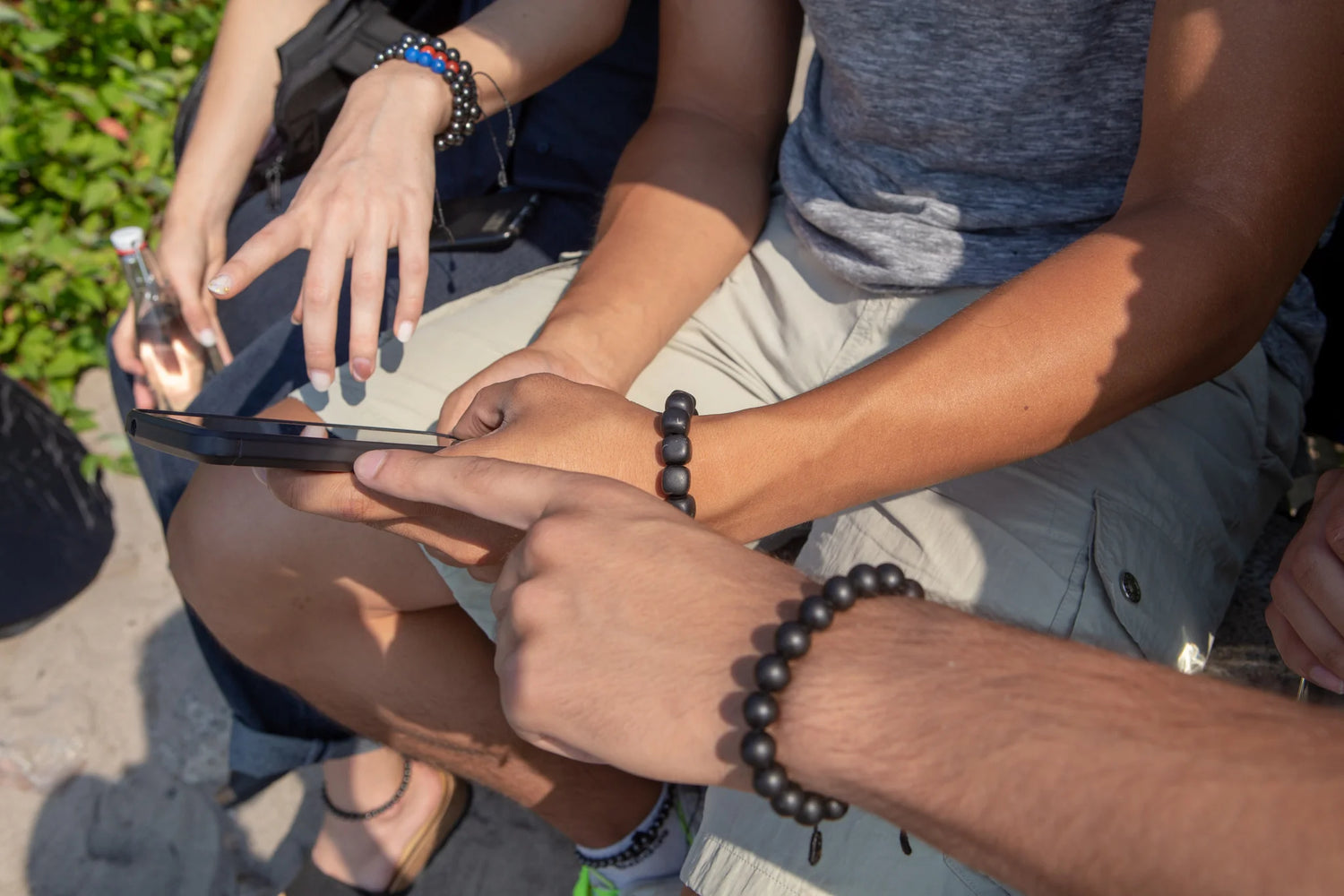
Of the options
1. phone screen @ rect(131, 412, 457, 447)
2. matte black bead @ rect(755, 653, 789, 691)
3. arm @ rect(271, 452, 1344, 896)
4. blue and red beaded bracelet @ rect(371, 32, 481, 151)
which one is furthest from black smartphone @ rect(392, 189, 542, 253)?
matte black bead @ rect(755, 653, 789, 691)

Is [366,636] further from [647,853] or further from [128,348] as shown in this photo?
[128,348]

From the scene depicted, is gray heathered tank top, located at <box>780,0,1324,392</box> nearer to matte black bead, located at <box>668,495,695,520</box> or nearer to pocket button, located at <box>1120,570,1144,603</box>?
pocket button, located at <box>1120,570,1144,603</box>

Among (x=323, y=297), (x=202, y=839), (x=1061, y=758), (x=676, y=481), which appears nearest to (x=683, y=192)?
(x=323, y=297)

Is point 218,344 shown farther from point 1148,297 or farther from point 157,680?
point 1148,297

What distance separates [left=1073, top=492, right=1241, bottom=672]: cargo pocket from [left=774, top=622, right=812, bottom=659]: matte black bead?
51cm

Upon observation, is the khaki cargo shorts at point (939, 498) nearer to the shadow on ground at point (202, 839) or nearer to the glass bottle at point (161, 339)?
the glass bottle at point (161, 339)

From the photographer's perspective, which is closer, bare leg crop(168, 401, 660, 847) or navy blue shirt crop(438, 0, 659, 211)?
bare leg crop(168, 401, 660, 847)

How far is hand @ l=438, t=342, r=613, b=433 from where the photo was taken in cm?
126

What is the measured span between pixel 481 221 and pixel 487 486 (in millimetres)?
1102

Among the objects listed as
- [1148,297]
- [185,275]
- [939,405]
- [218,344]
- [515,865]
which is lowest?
[515,865]

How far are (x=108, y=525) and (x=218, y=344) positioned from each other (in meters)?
0.95

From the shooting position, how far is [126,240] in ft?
6.30

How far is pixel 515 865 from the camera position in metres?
1.97

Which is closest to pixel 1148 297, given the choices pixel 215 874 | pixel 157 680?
pixel 215 874
